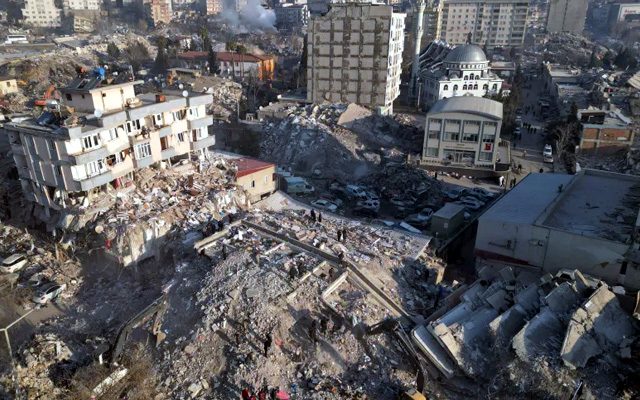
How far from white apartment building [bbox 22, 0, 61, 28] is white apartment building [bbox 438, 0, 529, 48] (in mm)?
93122

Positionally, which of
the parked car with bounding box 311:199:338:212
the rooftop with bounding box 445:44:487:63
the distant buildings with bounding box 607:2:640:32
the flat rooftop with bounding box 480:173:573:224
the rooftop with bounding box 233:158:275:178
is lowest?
the parked car with bounding box 311:199:338:212

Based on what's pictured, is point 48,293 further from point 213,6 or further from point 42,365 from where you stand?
point 213,6

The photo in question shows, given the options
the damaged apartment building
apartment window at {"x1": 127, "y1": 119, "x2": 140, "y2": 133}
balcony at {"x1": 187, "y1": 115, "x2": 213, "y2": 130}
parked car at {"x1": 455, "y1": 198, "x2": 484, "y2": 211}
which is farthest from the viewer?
parked car at {"x1": 455, "y1": 198, "x2": 484, "y2": 211}

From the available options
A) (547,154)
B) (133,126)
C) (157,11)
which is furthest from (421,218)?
(157,11)

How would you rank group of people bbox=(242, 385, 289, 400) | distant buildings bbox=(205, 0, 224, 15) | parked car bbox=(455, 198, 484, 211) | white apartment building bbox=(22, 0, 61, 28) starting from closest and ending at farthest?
group of people bbox=(242, 385, 289, 400)
parked car bbox=(455, 198, 484, 211)
white apartment building bbox=(22, 0, 61, 28)
distant buildings bbox=(205, 0, 224, 15)

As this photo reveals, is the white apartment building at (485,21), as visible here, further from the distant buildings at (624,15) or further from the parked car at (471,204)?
the parked car at (471,204)

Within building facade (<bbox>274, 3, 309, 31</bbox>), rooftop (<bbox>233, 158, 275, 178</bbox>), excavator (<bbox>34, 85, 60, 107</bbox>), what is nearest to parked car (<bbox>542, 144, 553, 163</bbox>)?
rooftop (<bbox>233, 158, 275, 178</bbox>)

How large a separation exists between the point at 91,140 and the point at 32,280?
667 cm

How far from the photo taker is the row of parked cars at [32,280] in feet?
62.9

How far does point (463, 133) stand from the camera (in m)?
35.7

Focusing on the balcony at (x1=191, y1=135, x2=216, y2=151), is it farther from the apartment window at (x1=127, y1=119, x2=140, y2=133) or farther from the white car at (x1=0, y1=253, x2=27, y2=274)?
the white car at (x1=0, y1=253, x2=27, y2=274)

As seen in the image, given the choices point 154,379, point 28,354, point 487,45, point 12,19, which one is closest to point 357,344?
point 154,379

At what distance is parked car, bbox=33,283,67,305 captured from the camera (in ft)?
62.5

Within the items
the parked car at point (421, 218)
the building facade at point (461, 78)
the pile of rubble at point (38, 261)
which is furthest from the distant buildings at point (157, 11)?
the parked car at point (421, 218)
